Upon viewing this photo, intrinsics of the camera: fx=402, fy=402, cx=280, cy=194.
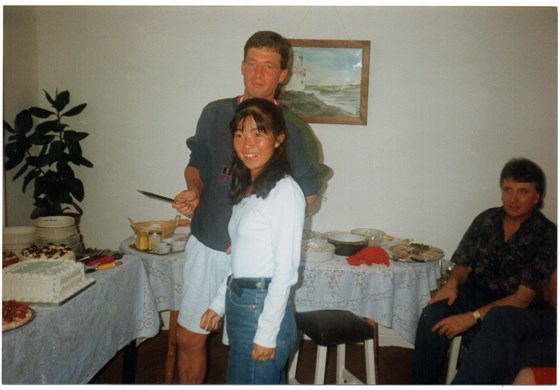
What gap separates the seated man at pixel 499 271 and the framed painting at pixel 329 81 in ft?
3.08

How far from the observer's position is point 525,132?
2.37 meters

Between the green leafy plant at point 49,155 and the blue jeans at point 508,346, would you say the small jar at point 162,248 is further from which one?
the blue jeans at point 508,346

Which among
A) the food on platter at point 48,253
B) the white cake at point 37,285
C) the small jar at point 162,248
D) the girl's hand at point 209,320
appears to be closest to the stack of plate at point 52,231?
the food on platter at point 48,253

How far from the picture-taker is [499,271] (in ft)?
6.10

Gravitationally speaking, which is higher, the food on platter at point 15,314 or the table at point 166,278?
the food on platter at point 15,314

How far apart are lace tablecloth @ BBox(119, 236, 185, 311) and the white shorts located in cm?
47

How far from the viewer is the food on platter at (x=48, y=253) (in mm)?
1510

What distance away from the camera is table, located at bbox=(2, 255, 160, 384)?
1.10 metres

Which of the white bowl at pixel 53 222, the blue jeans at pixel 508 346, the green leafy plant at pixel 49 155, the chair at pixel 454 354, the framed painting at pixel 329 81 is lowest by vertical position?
→ the chair at pixel 454 354

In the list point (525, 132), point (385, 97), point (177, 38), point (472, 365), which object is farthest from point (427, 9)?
point (472, 365)

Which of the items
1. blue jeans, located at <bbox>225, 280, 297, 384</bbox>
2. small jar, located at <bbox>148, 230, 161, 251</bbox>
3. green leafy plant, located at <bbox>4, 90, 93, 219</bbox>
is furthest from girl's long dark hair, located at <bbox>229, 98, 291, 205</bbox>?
green leafy plant, located at <bbox>4, 90, 93, 219</bbox>

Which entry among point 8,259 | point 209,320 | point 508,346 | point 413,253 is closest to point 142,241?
point 8,259

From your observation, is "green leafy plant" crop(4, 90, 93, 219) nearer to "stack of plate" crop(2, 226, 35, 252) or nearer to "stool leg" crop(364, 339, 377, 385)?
"stack of plate" crop(2, 226, 35, 252)

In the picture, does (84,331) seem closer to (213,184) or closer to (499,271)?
(213,184)
